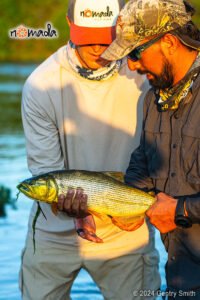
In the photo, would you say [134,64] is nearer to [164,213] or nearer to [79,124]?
Result: [164,213]

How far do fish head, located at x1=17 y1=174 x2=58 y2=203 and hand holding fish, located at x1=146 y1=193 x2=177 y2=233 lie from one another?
2.21 ft

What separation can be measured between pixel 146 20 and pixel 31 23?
62762mm

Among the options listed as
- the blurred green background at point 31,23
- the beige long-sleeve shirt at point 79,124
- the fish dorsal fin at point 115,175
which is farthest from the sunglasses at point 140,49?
the blurred green background at point 31,23

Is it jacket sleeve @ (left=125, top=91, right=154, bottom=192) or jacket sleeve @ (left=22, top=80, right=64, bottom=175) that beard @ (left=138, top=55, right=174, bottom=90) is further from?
jacket sleeve @ (left=22, top=80, right=64, bottom=175)

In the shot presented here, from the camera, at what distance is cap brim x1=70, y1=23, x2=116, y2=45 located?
20.5ft

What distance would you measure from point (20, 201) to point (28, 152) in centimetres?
706

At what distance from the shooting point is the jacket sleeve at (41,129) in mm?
6422

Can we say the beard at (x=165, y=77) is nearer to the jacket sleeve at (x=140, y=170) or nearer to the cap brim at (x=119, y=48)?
the cap brim at (x=119, y=48)

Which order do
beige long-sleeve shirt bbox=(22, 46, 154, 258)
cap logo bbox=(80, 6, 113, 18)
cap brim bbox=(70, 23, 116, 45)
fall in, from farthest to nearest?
1. beige long-sleeve shirt bbox=(22, 46, 154, 258)
2. cap logo bbox=(80, 6, 113, 18)
3. cap brim bbox=(70, 23, 116, 45)

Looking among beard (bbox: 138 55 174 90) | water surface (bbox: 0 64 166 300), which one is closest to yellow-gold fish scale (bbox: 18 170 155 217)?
beard (bbox: 138 55 174 90)

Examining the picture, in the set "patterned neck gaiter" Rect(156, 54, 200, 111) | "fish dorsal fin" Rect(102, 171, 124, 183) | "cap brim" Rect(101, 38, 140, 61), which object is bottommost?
"fish dorsal fin" Rect(102, 171, 124, 183)

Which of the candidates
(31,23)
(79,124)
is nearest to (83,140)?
(79,124)

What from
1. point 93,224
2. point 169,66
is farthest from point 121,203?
point 169,66

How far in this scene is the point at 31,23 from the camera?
67.6 m
